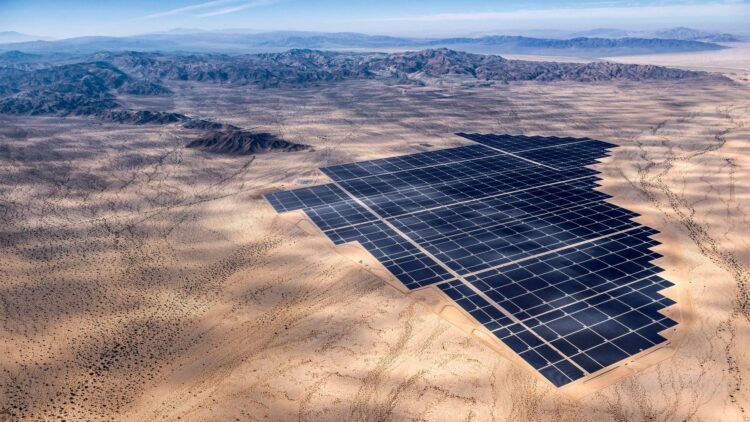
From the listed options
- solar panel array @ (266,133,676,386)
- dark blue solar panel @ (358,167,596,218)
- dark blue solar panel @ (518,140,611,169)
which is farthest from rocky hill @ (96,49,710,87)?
dark blue solar panel @ (358,167,596,218)

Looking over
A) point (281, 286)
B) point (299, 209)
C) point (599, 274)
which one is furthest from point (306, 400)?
point (299, 209)

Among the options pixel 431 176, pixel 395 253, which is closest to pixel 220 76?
pixel 431 176

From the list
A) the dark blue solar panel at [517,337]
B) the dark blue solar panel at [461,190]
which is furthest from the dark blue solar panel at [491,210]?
the dark blue solar panel at [517,337]

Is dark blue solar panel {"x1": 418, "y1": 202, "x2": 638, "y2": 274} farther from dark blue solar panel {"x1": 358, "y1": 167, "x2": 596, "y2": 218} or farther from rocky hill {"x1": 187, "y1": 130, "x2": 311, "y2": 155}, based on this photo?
rocky hill {"x1": 187, "y1": 130, "x2": 311, "y2": 155}

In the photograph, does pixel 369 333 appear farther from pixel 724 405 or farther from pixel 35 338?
pixel 35 338

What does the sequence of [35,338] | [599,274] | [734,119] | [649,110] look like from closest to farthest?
1. [35,338]
2. [599,274]
3. [734,119]
4. [649,110]

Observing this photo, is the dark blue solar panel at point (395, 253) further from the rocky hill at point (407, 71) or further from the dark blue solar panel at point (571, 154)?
the rocky hill at point (407, 71)
